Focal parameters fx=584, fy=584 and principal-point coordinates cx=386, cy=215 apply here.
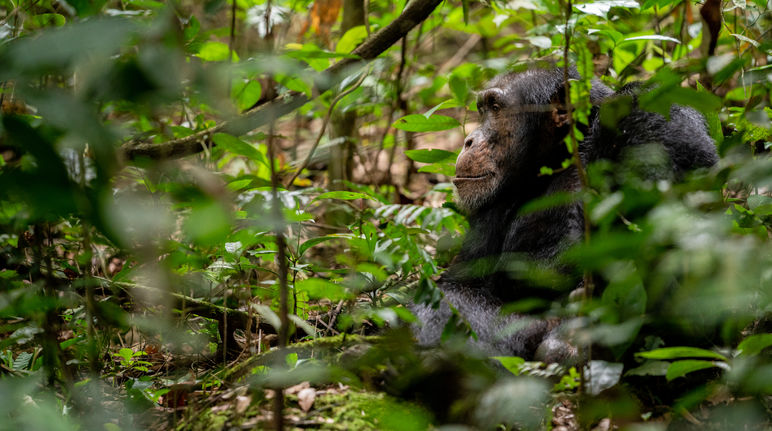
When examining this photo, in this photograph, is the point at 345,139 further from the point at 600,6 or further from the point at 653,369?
the point at 653,369

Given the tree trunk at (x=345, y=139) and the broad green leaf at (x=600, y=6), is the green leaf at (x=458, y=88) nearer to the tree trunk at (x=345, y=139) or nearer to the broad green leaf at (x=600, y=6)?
the broad green leaf at (x=600, y=6)

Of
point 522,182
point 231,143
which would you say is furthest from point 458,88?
point 231,143

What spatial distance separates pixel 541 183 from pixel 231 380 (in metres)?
2.19

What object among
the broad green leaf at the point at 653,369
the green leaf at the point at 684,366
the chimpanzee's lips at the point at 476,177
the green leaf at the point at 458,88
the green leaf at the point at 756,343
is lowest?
the broad green leaf at the point at 653,369

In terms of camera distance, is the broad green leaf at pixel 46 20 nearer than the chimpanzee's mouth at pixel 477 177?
Yes

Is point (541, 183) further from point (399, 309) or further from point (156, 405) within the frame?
point (156, 405)

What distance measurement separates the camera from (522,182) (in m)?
3.77

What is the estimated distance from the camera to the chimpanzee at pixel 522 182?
10.3 feet

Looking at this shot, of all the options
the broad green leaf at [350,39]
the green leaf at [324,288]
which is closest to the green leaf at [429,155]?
the broad green leaf at [350,39]

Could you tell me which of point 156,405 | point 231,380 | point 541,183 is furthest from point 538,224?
point 156,405

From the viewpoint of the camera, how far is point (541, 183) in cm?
371

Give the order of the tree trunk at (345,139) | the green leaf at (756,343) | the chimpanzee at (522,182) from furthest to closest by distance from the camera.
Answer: the tree trunk at (345,139) → the chimpanzee at (522,182) → the green leaf at (756,343)

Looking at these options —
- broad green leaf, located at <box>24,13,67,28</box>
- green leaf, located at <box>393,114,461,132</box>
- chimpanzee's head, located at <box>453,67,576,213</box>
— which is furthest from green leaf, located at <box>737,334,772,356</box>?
broad green leaf, located at <box>24,13,67,28</box>

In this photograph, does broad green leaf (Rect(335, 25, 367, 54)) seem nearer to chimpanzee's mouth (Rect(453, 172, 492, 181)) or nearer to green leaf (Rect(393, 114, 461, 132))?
green leaf (Rect(393, 114, 461, 132))
